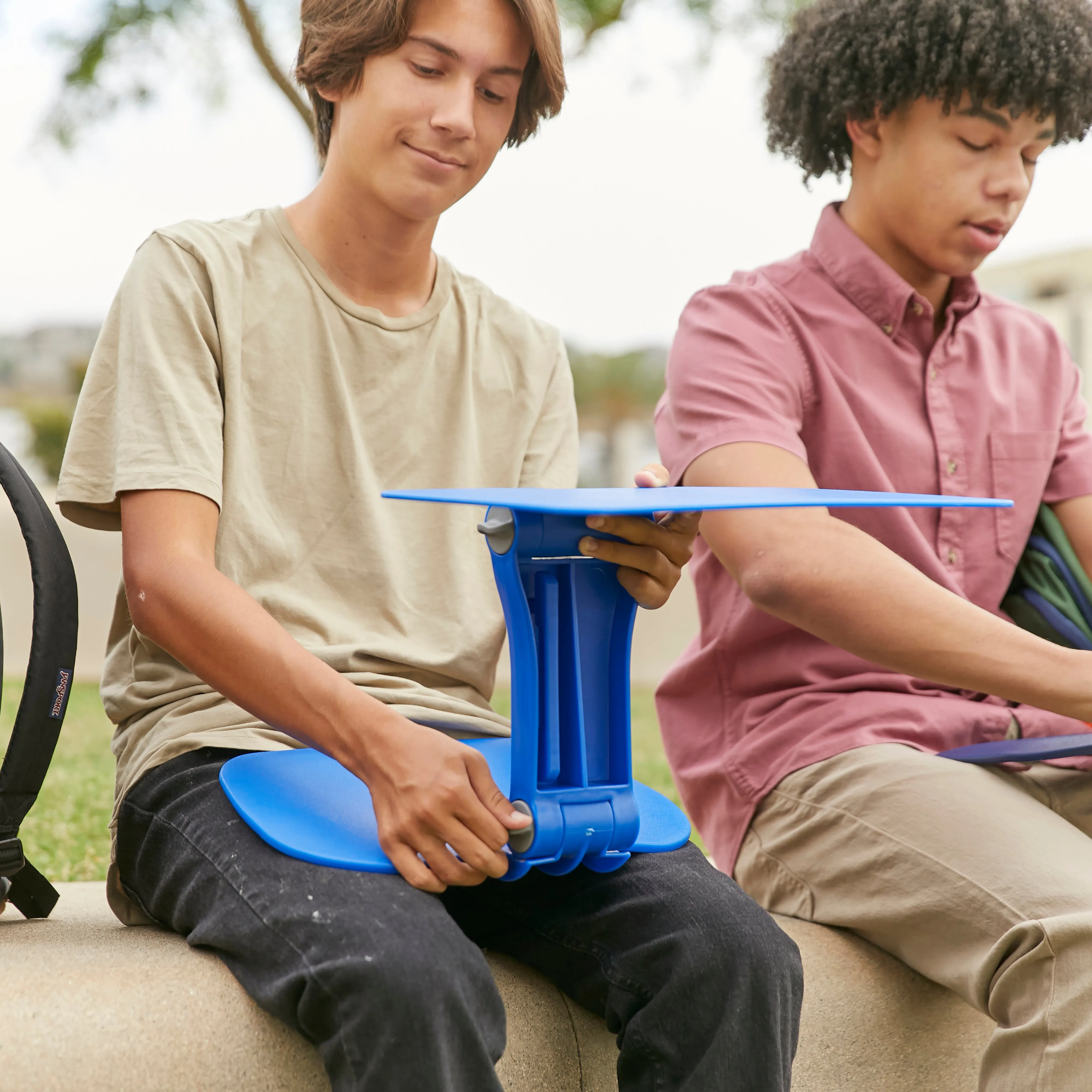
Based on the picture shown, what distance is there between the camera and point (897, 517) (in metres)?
1.70

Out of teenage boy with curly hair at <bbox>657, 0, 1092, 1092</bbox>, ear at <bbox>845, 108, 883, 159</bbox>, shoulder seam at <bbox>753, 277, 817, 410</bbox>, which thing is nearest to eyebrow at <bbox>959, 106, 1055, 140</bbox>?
teenage boy with curly hair at <bbox>657, 0, 1092, 1092</bbox>

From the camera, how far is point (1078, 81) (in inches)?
69.0

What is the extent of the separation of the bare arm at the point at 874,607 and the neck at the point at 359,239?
50 centimetres

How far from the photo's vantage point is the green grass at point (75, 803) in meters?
2.49

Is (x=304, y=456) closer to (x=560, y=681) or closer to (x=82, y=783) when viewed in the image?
(x=560, y=681)

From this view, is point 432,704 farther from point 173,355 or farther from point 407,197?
point 407,197

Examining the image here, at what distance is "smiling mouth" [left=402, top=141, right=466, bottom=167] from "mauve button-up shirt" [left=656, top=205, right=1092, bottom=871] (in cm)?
43

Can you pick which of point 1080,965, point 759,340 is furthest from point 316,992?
point 759,340

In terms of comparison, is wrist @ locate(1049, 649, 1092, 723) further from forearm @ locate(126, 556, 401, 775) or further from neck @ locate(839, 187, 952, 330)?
forearm @ locate(126, 556, 401, 775)

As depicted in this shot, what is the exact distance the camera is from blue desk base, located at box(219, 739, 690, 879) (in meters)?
1.19

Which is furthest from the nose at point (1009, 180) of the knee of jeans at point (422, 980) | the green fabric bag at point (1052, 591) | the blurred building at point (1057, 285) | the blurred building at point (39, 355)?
the blurred building at point (1057, 285)

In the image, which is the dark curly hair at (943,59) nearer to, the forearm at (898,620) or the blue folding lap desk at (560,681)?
the forearm at (898,620)

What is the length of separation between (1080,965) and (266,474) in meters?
1.06

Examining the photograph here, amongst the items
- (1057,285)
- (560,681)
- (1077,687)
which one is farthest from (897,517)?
(1057,285)
